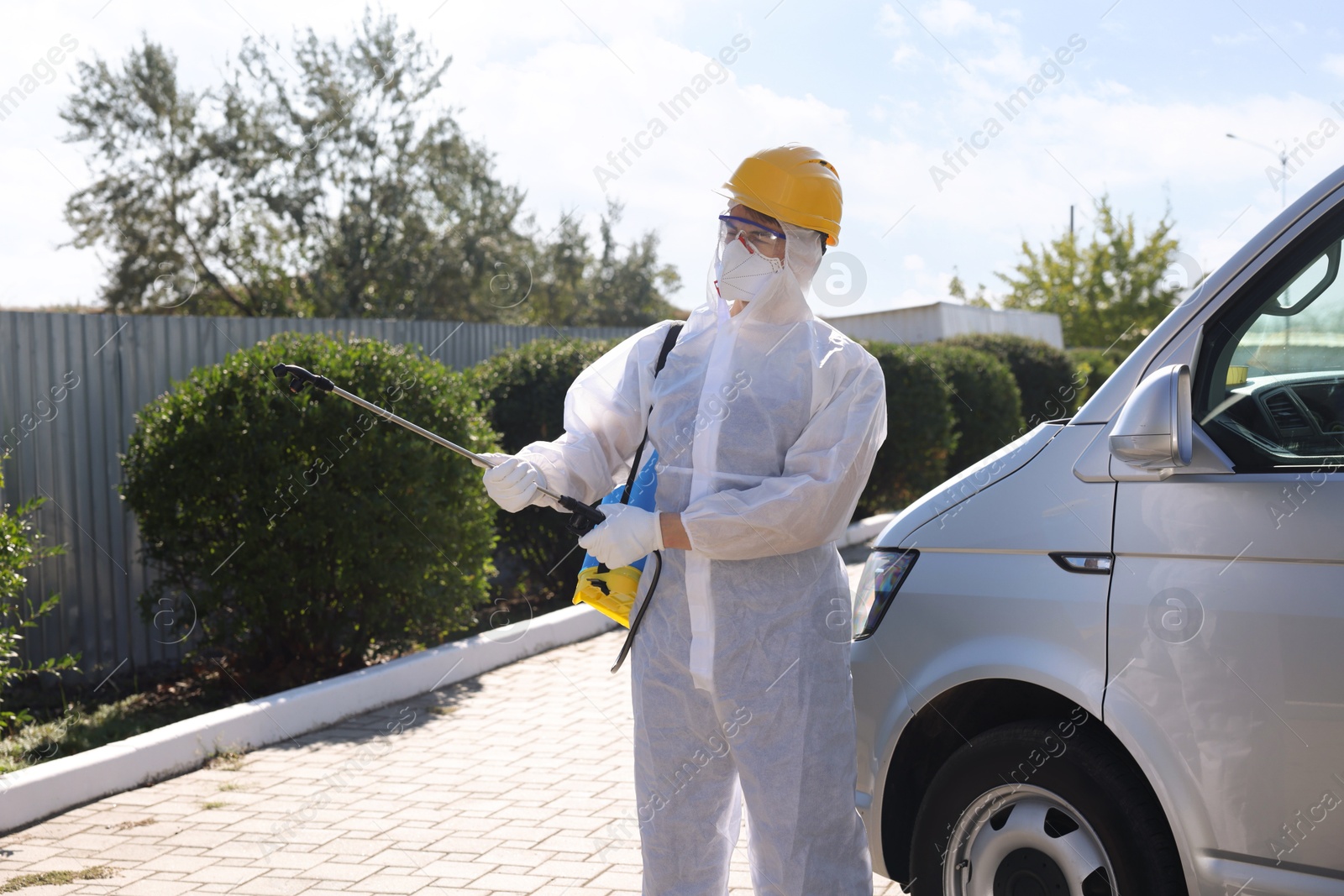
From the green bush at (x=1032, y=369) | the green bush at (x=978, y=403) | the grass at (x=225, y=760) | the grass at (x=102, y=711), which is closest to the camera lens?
the grass at (x=225, y=760)

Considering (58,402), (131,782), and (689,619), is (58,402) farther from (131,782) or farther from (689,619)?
(689,619)

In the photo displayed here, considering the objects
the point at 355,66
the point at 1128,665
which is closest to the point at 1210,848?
the point at 1128,665

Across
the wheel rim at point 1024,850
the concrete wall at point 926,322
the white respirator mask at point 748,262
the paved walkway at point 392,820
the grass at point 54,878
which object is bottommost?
the paved walkway at point 392,820

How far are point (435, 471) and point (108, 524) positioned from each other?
2222mm

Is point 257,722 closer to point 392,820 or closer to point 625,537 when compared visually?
point 392,820

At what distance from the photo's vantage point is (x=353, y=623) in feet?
23.0

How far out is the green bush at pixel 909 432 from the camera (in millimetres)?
14008

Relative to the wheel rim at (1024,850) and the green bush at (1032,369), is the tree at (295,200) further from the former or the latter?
the wheel rim at (1024,850)

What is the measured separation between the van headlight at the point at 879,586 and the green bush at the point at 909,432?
10.7 metres

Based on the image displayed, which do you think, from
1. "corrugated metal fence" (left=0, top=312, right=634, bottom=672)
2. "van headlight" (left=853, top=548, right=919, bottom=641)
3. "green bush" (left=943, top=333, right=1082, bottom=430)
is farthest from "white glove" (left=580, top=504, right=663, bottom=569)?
"green bush" (left=943, top=333, right=1082, bottom=430)

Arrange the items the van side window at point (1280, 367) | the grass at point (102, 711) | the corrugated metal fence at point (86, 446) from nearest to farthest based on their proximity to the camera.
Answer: the van side window at point (1280, 367) → the grass at point (102, 711) → the corrugated metal fence at point (86, 446)

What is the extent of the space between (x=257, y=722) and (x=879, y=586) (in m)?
3.85

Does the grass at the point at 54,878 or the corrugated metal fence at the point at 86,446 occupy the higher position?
the corrugated metal fence at the point at 86,446

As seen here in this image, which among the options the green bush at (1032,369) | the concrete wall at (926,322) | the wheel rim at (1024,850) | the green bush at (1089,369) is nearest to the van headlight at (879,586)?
the wheel rim at (1024,850)
